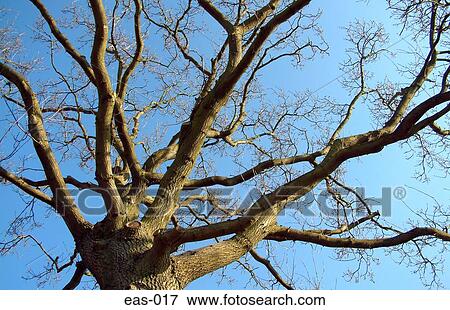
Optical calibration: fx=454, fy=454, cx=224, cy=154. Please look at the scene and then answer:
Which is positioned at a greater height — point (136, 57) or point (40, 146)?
point (136, 57)

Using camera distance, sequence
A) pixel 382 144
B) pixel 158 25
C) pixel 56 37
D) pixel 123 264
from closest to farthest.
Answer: pixel 382 144 → pixel 123 264 → pixel 56 37 → pixel 158 25

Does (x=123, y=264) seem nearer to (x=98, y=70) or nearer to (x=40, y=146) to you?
(x=40, y=146)

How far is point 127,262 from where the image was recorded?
10.8 feet

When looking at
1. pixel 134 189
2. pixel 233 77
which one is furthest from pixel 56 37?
pixel 233 77

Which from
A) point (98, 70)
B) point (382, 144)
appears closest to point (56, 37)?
point (98, 70)

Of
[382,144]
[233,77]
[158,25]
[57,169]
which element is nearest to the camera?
[382,144]

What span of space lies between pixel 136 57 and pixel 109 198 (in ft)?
7.25

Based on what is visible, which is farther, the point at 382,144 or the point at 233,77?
the point at 233,77

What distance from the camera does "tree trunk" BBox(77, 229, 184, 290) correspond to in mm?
3162

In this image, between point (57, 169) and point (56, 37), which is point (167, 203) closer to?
point (57, 169)

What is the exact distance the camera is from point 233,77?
11.8 ft

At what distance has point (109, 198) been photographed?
374 cm

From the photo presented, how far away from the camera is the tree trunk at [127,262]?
3.16m
